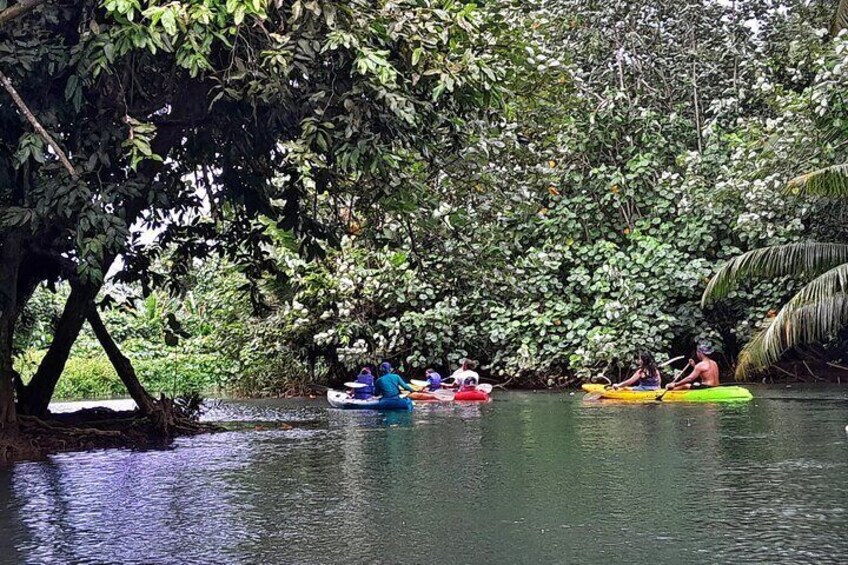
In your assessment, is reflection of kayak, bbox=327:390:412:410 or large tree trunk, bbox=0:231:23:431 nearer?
large tree trunk, bbox=0:231:23:431

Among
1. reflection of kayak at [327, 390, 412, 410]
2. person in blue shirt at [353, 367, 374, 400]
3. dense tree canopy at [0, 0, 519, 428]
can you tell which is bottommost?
reflection of kayak at [327, 390, 412, 410]

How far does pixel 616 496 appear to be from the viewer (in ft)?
24.8

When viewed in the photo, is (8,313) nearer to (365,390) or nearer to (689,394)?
(365,390)

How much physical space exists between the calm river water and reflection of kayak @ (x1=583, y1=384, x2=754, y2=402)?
282cm

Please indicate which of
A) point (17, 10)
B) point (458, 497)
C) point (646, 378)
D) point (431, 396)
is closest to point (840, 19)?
point (646, 378)

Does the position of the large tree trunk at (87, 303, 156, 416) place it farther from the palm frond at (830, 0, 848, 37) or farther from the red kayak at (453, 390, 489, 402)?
the palm frond at (830, 0, 848, 37)

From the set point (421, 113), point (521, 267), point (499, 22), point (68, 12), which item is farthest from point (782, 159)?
point (68, 12)

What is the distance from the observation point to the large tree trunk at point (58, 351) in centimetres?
1177

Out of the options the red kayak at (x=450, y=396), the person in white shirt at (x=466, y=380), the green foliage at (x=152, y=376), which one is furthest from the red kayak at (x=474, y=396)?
the green foliage at (x=152, y=376)

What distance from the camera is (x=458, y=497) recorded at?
7773 millimetres

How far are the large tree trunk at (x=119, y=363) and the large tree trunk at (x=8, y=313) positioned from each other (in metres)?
1.26

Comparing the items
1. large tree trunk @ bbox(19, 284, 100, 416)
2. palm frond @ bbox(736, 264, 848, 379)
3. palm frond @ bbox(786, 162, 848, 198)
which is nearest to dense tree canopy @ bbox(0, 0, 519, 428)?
large tree trunk @ bbox(19, 284, 100, 416)

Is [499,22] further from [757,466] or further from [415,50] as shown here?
[757,466]

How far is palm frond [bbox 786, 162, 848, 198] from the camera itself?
552 inches
